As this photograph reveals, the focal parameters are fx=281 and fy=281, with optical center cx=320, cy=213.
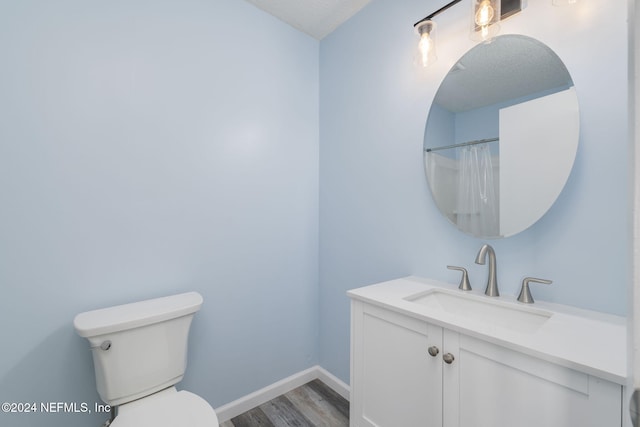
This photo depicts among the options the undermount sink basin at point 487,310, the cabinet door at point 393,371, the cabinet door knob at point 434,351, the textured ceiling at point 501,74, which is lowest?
the cabinet door at point 393,371

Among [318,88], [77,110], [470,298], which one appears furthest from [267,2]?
[470,298]

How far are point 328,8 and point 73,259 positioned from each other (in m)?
2.00

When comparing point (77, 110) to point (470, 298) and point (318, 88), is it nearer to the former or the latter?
point (318, 88)

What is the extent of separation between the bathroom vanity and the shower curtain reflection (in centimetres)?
30

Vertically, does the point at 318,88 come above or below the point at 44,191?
above

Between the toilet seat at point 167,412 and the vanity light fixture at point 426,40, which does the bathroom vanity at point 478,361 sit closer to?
the toilet seat at point 167,412

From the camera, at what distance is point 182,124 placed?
61.0 inches

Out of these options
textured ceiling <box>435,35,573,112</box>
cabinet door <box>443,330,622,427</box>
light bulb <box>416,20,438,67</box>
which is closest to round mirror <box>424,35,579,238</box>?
textured ceiling <box>435,35,573,112</box>

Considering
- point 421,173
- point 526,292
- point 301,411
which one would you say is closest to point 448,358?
point 526,292

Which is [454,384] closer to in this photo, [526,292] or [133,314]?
[526,292]

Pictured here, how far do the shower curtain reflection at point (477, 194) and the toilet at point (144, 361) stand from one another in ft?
4.39

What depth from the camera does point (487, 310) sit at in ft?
3.82

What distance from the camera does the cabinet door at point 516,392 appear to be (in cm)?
68

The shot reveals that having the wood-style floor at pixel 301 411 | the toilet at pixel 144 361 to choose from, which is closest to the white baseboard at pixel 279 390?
the wood-style floor at pixel 301 411
